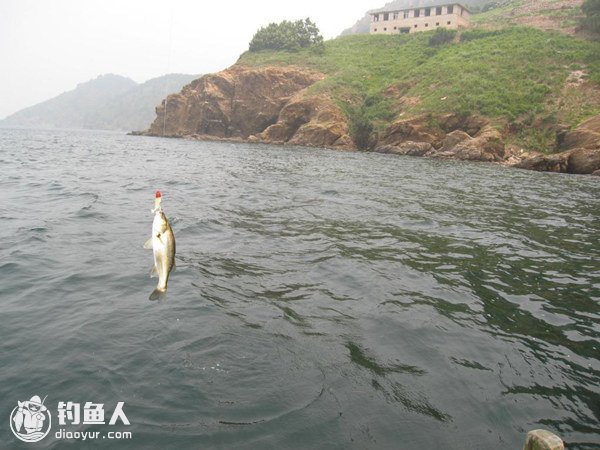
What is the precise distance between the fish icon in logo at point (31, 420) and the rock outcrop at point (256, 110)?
1843 inches

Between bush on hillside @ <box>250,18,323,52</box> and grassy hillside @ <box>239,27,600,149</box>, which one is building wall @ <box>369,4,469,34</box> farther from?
bush on hillside @ <box>250,18,323,52</box>

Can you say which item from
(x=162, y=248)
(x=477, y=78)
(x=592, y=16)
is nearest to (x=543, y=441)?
(x=162, y=248)

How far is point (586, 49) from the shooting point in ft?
155

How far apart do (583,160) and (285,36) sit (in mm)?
65520

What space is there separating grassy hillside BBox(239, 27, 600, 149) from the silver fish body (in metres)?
41.9

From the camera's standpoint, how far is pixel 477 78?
47.8 meters

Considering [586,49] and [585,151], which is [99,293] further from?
[586,49]

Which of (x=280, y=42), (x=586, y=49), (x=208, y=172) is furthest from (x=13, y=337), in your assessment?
(x=280, y=42)

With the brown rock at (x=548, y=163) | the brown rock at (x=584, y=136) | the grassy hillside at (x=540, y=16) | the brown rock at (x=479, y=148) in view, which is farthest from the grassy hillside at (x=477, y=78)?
the brown rock at (x=548, y=163)

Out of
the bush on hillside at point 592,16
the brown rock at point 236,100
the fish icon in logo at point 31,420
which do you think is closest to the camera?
the fish icon in logo at point 31,420

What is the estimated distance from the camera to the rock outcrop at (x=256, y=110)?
52.7m

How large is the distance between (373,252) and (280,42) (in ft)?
264

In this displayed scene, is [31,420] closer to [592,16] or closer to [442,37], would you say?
[592,16]

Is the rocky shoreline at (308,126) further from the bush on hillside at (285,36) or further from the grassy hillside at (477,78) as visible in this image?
the bush on hillside at (285,36)
